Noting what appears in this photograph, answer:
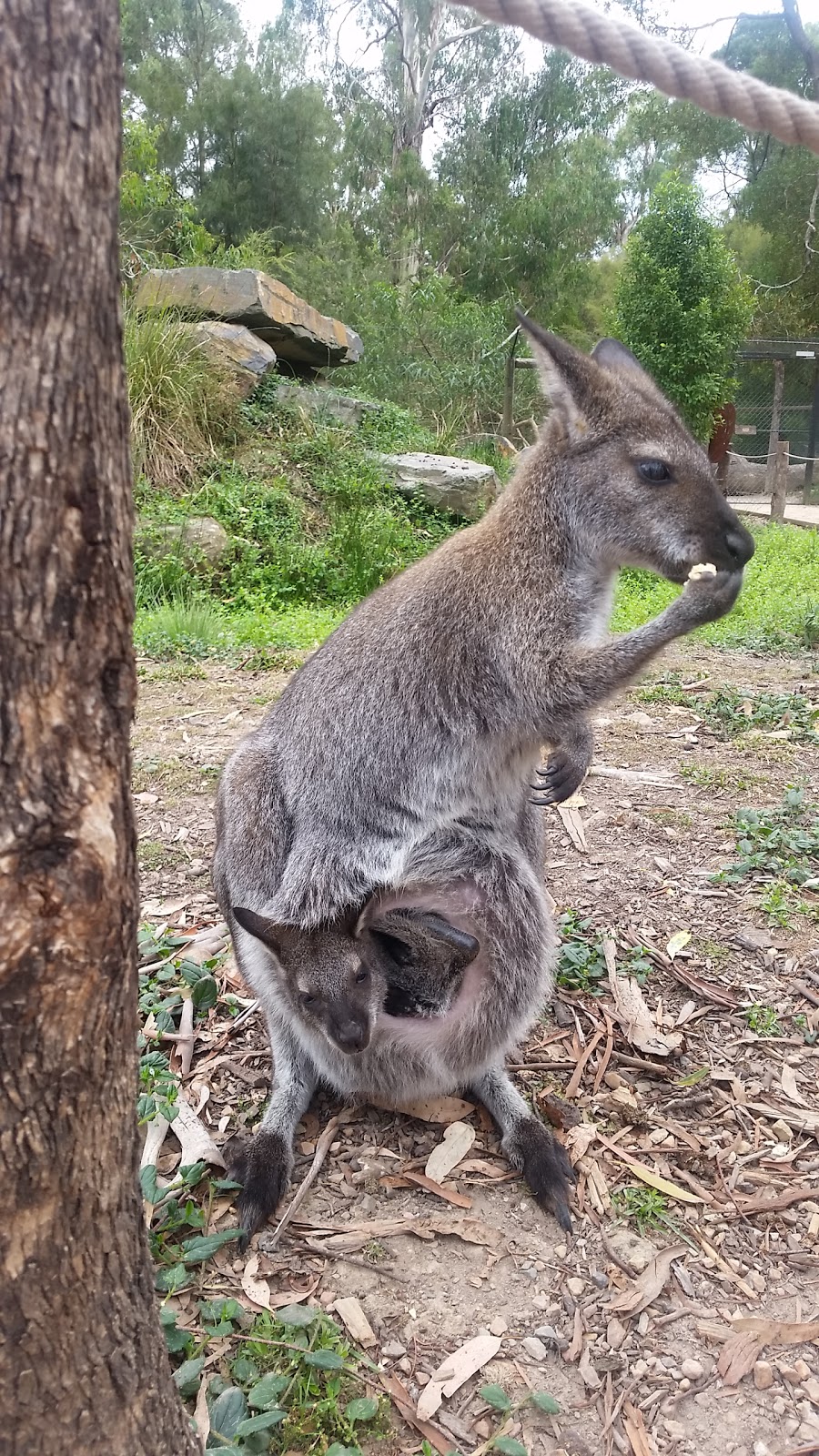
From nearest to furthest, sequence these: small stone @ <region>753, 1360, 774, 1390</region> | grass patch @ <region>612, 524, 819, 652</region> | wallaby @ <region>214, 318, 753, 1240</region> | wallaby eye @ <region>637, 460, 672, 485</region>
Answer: small stone @ <region>753, 1360, 774, 1390</region> < wallaby @ <region>214, 318, 753, 1240</region> < wallaby eye @ <region>637, 460, 672, 485</region> < grass patch @ <region>612, 524, 819, 652</region>

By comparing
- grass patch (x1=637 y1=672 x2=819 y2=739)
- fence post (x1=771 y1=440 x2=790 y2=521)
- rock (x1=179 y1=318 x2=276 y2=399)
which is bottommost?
grass patch (x1=637 y1=672 x2=819 y2=739)

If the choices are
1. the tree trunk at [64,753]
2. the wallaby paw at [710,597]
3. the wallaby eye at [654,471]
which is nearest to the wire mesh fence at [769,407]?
the wallaby eye at [654,471]

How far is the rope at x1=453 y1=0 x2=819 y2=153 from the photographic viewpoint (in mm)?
1464

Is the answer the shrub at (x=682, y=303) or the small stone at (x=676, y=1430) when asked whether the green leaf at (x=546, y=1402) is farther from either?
the shrub at (x=682, y=303)

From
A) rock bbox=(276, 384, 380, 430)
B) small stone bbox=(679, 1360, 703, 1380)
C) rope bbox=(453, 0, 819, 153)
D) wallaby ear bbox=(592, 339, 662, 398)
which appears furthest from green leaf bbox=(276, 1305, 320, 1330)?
rock bbox=(276, 384, 380, 430)

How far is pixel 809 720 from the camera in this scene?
16.4 feet

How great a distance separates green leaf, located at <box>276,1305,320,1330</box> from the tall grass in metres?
8.46

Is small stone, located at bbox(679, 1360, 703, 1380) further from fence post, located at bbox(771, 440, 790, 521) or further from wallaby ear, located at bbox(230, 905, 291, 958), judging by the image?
fence post, located at bbox(771, 440, 790, 521)

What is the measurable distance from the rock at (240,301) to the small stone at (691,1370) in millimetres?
10912

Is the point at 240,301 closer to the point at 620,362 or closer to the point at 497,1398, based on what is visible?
the point at 620,362

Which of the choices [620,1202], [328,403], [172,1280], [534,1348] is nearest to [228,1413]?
[172,1280]

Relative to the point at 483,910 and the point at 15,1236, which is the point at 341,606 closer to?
the point at 483,910

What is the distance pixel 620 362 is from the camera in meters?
3.14

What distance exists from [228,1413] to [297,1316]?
0.89 ft
